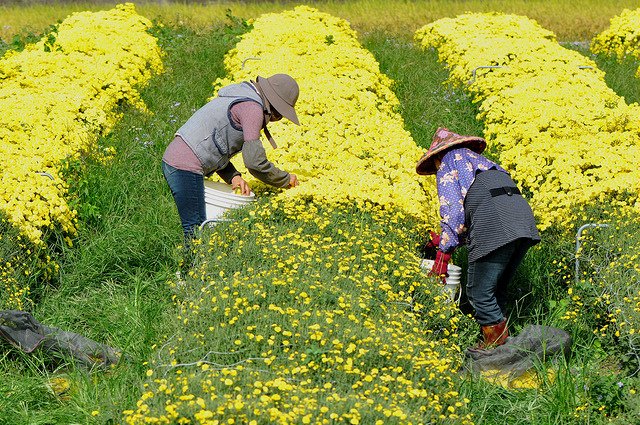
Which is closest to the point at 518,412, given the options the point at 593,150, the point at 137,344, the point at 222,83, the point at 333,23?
the point at 137,344

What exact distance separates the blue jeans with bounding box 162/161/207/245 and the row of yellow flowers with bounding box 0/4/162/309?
42.2 inches

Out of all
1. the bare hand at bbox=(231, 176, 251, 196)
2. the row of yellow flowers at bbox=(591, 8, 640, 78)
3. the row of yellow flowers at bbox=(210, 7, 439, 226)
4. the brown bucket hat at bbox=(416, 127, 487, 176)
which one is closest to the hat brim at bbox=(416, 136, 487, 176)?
the brown bucket hat at bbox=(416, 127, 487, 176)

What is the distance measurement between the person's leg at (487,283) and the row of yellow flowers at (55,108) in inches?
121

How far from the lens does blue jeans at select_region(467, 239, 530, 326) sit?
621 cm

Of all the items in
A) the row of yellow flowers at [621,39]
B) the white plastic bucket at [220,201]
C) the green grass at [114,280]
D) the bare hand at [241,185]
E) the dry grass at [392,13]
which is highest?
the bare hand at [241,185]

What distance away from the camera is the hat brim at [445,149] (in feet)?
20.8

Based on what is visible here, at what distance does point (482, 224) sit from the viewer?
20.3 ft

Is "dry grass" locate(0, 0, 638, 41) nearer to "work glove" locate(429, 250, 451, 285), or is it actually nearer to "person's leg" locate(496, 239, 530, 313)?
"person's leg" locate(496, 239, 530, 313)

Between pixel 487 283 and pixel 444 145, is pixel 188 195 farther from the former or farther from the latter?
pixel 487 283

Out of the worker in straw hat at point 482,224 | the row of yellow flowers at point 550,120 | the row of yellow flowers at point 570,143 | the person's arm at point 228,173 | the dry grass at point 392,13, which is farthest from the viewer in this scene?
the dry grass at point 392,13

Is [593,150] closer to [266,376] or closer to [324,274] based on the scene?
[324,274]

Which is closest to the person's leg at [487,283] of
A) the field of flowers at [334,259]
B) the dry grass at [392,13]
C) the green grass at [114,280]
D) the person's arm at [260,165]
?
the field of flowers at [334,259]

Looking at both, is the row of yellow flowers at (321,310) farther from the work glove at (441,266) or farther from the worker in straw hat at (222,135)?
the worker in straw hat at (222,135)

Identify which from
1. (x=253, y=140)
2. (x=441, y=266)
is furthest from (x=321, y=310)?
(x=253, y=140)
